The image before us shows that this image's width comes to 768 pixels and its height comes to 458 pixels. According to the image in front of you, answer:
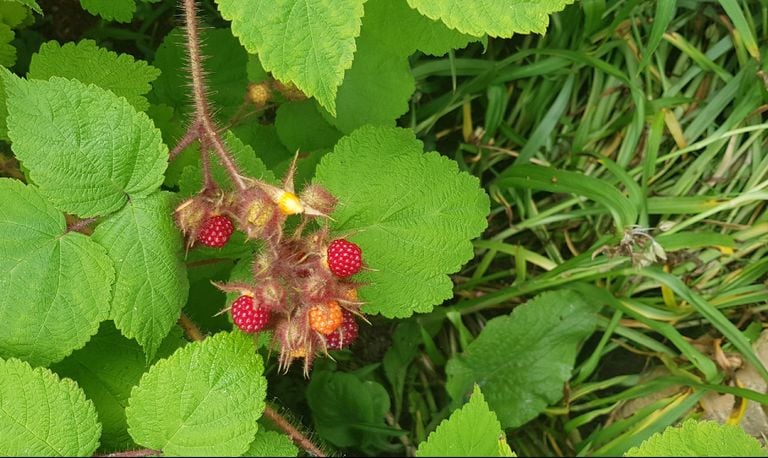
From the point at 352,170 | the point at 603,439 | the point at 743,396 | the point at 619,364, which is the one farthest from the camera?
the point at 619,364

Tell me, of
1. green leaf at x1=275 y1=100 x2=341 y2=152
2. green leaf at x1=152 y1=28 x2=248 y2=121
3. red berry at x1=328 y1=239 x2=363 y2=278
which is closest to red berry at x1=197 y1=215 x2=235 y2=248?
red berry at x1=328 y1=239 x2=363 y2=278

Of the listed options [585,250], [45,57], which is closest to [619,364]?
[585,250]

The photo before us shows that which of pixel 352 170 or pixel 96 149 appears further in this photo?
pixel 352 170

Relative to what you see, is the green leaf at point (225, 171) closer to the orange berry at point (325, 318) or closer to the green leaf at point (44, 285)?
the green leaf at point (44, 285)

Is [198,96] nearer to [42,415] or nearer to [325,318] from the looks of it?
[325,318]

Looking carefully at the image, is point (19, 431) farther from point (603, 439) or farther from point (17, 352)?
point (603, 439)

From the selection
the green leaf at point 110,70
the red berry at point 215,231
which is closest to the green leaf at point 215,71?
the green leaf at point 110,70
